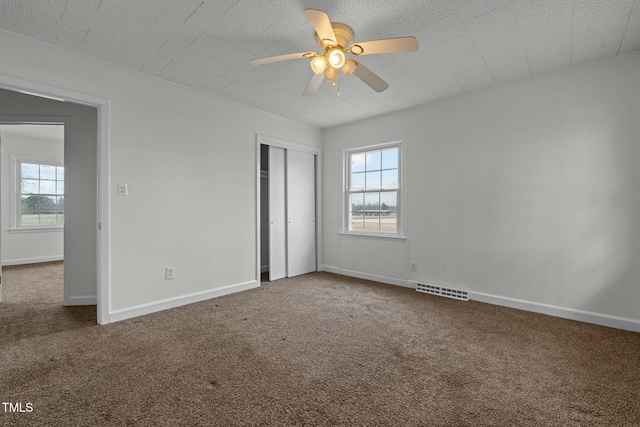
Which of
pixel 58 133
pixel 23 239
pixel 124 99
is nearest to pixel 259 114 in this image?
pixel 124 99

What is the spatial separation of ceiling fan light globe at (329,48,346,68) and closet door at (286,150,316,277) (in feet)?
8.60

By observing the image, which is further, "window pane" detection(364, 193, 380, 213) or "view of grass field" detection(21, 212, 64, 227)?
"view of grass field" detection(21, 212, 64, 227)

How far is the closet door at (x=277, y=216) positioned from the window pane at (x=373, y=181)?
1331 mm

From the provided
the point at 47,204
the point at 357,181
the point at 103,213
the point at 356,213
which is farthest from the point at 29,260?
the point at 357,181

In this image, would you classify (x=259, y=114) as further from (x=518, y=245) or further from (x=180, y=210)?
(x=518, y=245)

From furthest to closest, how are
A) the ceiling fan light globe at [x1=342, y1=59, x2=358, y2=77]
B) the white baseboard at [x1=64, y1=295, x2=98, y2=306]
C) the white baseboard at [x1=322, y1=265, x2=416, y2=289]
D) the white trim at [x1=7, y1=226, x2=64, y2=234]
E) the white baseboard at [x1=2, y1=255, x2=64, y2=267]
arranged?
Answer: 1. the white trim at [x1=7, y1=226, x2=64, y2=234]
2. the white baseboard at [x1=2, y1=255, x2=64, y2=267]
3. the white baseboard at [x1=322, y1=265, x2=416, y2=289]
4. the white baseboard at [x1=64, y1=295, x2=98, y2=306]
5. the ceiling fan light globe at [x1=342, y1=59, x2=358, y2=77]

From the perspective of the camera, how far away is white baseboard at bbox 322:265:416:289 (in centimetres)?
425

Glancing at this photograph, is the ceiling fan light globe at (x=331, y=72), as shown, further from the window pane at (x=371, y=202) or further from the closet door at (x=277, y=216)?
the window pane at (x=371, y=202)

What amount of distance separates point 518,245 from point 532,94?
64.3 inches

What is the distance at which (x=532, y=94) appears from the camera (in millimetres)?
3225

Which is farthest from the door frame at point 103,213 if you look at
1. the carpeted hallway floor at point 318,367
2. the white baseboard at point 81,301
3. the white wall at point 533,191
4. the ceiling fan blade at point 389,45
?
the white wall at point 533,191

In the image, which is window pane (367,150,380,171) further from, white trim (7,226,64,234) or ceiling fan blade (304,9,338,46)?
white trim (7,226,64,234)

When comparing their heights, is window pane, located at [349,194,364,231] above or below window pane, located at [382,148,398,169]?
below

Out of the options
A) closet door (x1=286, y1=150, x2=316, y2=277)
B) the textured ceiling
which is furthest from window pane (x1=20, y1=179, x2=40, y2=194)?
closet door (x1=286, y1=150, x2=316, y2=277)
